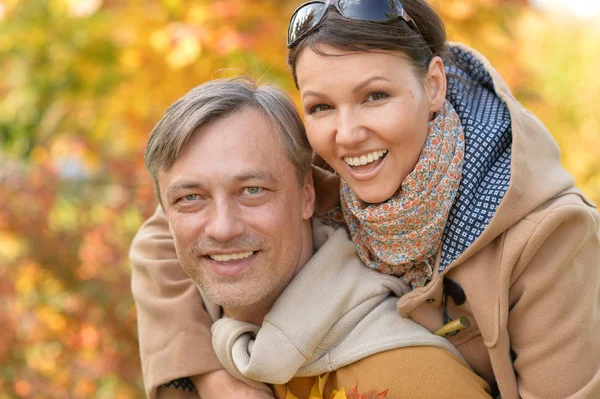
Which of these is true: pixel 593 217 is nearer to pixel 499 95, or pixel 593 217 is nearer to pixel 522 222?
pixel 522 222

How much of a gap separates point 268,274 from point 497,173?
34.5 inches

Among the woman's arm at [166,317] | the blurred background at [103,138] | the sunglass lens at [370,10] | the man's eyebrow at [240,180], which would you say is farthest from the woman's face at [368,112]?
the blurred background at [103,138]

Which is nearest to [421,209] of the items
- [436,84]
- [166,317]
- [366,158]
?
[366,158]

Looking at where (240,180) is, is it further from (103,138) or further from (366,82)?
Answer: (103,138)

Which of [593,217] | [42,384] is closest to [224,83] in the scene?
[593,217]

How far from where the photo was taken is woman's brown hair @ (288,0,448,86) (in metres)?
2.26

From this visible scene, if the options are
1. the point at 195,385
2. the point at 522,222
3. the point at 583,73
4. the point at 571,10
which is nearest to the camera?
the point at 522,222

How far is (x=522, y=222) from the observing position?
2.21 meters

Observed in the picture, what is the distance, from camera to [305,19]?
2.38 metres

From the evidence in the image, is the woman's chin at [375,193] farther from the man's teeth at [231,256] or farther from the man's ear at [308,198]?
the man's teeth at [231,256]

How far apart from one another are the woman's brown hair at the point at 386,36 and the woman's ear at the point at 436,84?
2 cm

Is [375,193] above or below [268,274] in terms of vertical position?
above

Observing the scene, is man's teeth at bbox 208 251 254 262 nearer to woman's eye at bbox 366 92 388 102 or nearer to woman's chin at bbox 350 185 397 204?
woman's chin at bbox 350 185 397 204

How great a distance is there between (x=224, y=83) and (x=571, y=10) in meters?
6.72
